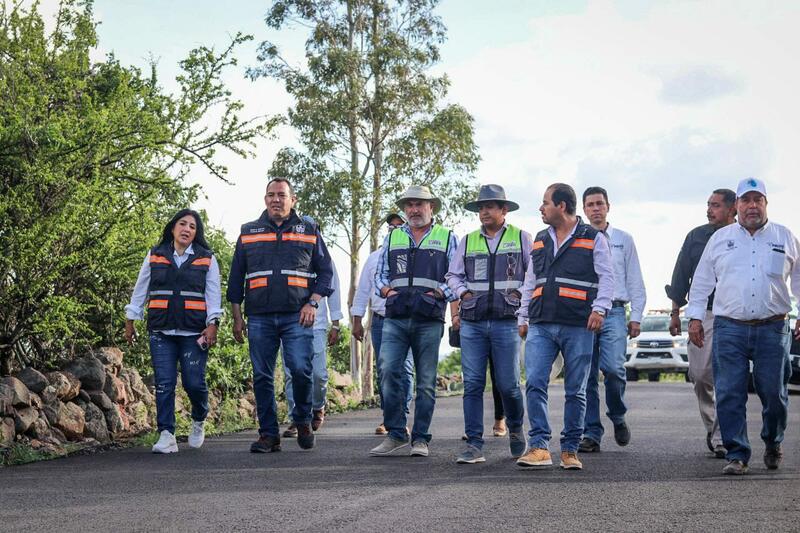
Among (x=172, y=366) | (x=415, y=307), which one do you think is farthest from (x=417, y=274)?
(x=172, y=366)

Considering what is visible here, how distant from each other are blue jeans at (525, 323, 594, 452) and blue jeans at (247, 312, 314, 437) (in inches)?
88.0

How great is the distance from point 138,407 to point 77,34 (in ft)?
13.2

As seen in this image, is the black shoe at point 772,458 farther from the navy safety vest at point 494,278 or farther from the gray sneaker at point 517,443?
the navy safety vest at point 494,278

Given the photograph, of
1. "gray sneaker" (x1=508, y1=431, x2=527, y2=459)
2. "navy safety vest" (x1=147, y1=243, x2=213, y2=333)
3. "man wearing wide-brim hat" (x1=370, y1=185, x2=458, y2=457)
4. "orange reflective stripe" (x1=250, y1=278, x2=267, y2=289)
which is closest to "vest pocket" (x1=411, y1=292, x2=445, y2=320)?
"man wearing wide-brim hat" (x1=370, y1=185, x2=458, y2=457)

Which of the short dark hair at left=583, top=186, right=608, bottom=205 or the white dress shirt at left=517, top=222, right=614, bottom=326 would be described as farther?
the short dark hair at left=583, top=186, right=608, bottom=205

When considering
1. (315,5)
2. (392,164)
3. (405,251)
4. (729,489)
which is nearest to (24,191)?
(405,251)

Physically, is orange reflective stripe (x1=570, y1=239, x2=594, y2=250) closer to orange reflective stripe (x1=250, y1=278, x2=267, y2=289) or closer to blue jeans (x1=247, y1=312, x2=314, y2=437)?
blue jeans (x1=247, y1=312, x2=314, y2=437)

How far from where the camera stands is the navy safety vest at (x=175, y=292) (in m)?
10.2

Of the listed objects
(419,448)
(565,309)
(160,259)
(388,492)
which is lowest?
(388,492)

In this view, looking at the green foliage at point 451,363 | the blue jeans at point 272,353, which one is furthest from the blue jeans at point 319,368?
the green foliage at point 451,363

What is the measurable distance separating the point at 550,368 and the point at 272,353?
2.66 metres

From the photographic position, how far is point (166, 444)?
9.93 meters

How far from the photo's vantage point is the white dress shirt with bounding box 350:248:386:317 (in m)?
11.4

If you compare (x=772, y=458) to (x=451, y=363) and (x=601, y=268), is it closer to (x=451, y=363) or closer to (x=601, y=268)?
(x=601, y=268)
